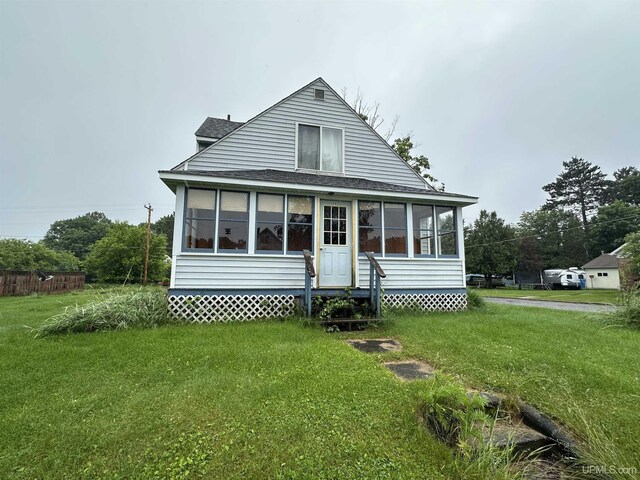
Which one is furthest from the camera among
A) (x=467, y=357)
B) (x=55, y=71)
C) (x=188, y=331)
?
(x=55, y=71)

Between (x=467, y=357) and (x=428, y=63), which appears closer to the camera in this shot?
(x=467, y=357)

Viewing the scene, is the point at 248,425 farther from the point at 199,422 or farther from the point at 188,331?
the point at 188,331

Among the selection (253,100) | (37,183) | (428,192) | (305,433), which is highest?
(253,100)

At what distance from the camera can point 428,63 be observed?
14766mm

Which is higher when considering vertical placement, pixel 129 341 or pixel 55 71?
pixel 55 71

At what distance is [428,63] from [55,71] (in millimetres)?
16905

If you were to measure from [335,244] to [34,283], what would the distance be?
1870 cm

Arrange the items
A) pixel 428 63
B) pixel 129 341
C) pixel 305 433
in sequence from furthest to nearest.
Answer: pixel 428 63, pixel 129 341, pixel 305 433

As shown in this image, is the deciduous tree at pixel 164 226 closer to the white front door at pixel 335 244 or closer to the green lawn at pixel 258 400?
the white front door at pixel 335 244

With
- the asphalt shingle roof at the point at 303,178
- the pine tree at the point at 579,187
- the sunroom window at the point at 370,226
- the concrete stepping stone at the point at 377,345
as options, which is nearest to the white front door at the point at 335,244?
the sunroom window at the point at 370,226

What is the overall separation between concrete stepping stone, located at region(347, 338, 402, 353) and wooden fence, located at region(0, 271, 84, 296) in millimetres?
19591

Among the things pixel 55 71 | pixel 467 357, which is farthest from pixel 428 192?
pixel 55 71

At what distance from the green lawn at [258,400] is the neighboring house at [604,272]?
A: 31.2m

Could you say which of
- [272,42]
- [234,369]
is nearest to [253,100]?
[272,42]
